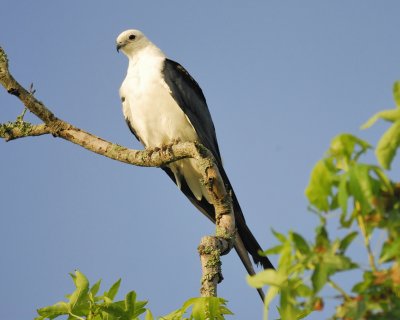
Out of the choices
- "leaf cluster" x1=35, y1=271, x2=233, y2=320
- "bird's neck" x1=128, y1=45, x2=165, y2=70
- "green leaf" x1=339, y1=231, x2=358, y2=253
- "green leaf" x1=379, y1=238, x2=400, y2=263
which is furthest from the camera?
"bird's neck" x1=128, y1=45, x2=165, y2=70

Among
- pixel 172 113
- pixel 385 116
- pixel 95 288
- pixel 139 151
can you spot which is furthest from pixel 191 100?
pixel 385 116

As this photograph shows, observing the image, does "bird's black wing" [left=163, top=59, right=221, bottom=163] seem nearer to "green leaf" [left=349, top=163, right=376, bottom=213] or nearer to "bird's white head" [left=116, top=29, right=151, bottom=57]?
"bird's white head" [left=116, top=29, right=151, bottom=57]

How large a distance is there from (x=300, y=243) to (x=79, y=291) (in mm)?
1903

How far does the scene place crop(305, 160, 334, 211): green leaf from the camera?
5.22 feet

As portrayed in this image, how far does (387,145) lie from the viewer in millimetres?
1577

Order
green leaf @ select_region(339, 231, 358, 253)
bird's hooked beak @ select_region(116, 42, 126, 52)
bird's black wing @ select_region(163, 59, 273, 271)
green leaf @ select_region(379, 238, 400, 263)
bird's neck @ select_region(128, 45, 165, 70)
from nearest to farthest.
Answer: green leaf @ select_region(379, 238, 400, 263)
green leaf @ select_region(339, 231, 358, 253)
bird's black wing @ select_region(163, 59, 273, 271)
bird's neck @ select_region(128, 45, 165, 70)
bird's hooked beak @ select_region(116, 42, 126, 52)

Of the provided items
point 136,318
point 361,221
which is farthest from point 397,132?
point 136,318

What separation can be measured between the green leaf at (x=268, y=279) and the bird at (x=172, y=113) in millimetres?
4772

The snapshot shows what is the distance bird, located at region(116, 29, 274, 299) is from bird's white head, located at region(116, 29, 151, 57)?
828mm

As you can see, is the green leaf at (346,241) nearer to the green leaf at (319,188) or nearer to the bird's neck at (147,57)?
the green leaf at (319,188)

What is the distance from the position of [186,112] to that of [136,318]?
373 centimetres

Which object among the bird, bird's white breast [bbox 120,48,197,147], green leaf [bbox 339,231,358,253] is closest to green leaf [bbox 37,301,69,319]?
green leaf [bbox 339,231,358,253]

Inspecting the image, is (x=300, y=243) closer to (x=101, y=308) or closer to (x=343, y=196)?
(x=343, y=196)

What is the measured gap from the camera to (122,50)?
8.24 metres
